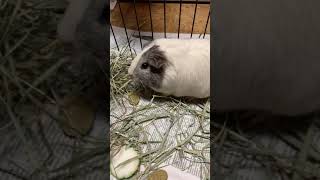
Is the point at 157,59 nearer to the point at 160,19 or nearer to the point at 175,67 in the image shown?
the point at 175,67

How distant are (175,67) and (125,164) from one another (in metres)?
0.28

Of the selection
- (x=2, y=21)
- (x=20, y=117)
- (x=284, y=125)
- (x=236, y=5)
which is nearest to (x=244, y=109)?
(x=284, y=125)

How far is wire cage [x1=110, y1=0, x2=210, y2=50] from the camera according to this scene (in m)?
1.27

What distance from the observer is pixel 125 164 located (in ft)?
3.30

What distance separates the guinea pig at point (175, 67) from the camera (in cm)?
100

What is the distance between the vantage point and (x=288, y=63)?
91cm

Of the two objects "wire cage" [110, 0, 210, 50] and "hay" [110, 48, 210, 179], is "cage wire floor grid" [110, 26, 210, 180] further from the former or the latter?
"wire cage" [110, 0, 210, 50]

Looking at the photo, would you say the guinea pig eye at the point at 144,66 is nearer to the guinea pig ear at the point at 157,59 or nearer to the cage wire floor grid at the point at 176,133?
the guinea pig ear at the point at 157,59

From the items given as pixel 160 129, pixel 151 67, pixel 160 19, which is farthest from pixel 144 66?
pixel 160 19

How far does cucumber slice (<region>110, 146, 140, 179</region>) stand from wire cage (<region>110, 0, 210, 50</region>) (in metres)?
0.38

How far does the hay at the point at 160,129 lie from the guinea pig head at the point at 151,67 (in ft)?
0.34

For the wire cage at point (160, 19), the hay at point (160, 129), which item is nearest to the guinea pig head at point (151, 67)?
the hay at point (160, 129)

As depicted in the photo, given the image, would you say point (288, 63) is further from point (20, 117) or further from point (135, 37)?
point (20, 117)

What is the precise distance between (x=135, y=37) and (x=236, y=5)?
411mm
